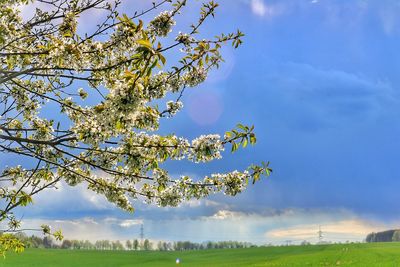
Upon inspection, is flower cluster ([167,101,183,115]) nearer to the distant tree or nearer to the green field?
the green field

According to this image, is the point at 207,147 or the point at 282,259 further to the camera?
the point at 282,259

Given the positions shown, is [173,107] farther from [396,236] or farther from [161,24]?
[396,236]

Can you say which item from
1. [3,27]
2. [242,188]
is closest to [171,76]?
[242,188]

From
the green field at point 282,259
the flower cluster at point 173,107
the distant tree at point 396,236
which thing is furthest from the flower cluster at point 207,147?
the distant tree at point 396,236

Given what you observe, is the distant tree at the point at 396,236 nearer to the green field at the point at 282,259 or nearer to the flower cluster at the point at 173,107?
the green field at the point at 282,259

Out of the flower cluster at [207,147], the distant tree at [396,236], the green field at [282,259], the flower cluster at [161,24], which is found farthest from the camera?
the distant tree at [396,236]

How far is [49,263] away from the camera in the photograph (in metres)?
59.9

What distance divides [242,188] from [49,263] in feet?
188

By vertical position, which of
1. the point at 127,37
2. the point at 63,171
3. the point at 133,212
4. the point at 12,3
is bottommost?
the point at 133,212

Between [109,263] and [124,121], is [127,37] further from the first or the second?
[109,263]

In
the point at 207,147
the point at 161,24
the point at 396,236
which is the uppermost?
the point at 161,24

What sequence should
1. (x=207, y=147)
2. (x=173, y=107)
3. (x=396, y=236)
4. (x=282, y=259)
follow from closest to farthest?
(x=207, y=147) < (x=173, y=107) < (x=282, y=259) < (x=396, y=236)

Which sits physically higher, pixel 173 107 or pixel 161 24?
pixel 161 24

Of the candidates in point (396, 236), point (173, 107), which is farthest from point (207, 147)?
point (396, 236)
